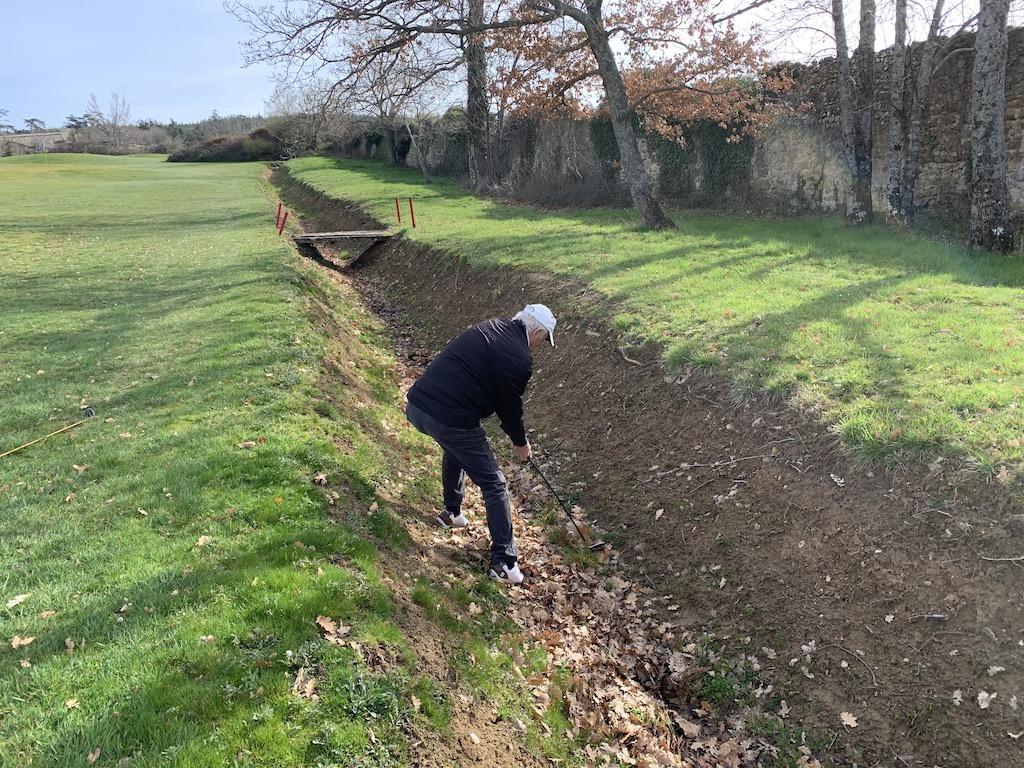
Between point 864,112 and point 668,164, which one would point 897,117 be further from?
point 668,164

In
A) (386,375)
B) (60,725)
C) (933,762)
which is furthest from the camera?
(386,375)

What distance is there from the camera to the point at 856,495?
17.9 ft

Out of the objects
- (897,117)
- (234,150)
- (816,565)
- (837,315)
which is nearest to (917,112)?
(897,117)

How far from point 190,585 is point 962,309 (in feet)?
30.4

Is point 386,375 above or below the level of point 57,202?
below

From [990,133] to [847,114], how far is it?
550 centimetres

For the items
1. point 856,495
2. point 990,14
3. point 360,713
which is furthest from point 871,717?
point 990,14

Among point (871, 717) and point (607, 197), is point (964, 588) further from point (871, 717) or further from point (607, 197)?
point (607, 197)

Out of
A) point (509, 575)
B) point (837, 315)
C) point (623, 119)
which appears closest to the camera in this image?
point (509, 575)

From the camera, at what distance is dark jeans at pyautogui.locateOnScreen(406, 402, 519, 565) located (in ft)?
18.1

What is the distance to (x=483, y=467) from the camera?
557 centimetres

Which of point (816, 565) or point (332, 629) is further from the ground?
point (332, 629)

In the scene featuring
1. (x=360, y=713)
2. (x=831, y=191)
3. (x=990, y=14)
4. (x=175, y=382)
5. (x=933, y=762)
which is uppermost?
(x=990, y=14)

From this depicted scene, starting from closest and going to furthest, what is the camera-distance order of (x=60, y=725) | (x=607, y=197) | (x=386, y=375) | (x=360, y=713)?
1. (x=60, y=725)
2. (x=360, y=713)
3. (x=386, y=375)
4. (x=607, y=197)
